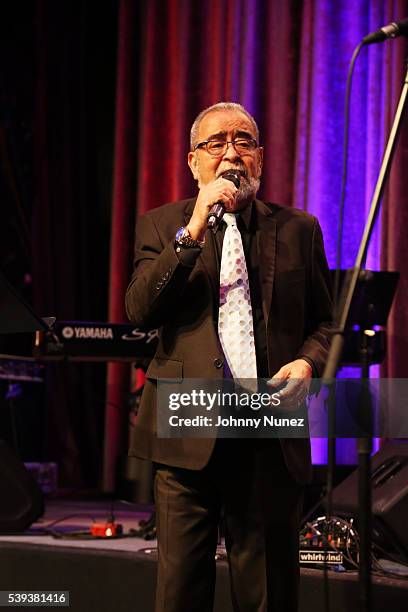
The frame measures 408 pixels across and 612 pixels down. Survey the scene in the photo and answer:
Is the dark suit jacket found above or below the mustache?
below

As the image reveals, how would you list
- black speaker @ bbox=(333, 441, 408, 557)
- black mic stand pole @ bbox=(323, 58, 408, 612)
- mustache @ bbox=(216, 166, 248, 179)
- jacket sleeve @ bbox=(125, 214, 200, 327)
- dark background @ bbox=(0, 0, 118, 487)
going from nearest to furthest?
black mic stand pole @ bbox=(323, 58, 408, 612)
jacket sleeve @ bbox=(125, 214, 200, 327)
mustache @ bbox=(216, 166, 248, 179)
black speaker @ bbox=(333, 441, 408, 557)
dark background @ bbox=(0, 0, 118, 487)

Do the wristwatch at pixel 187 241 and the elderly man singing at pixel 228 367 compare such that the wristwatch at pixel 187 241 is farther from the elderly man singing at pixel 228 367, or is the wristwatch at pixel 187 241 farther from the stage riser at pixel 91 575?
the stage riser at pixel 91 575

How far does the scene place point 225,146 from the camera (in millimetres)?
2215

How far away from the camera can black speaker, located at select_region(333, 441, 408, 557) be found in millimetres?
2994

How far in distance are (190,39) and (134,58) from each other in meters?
0.42

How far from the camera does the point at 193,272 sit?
2.15m

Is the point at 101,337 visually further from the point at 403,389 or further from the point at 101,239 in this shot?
the point at 101,239

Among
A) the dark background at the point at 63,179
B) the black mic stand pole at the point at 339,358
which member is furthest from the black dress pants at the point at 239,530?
the dark background at the point at 63,179

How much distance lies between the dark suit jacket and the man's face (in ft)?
0.31

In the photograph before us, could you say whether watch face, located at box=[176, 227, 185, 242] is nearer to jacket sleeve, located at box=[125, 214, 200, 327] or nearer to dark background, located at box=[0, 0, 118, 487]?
jacket sleeve, located at box=[125, 214, 200, 327]

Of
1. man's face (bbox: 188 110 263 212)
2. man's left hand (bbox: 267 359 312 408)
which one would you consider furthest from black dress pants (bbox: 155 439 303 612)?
man's face (bbox: 188 110 263 212)

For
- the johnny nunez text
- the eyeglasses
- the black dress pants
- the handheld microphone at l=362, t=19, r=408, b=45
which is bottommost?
the black dress pants

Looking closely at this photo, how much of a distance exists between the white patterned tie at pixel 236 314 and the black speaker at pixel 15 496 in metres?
1.82

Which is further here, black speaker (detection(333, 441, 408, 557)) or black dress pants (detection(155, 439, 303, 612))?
black speaker (detection(333, 441, 408, 557))
